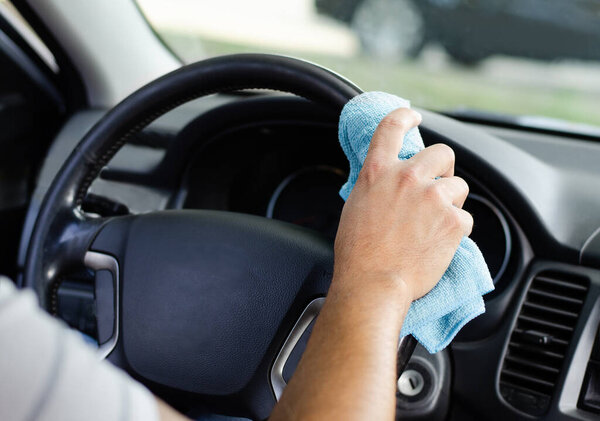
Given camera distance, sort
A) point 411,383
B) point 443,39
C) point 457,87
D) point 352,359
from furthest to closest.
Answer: point 443,39
point 457,87
point 411,383
point 352,359

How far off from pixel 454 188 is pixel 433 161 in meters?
0.04

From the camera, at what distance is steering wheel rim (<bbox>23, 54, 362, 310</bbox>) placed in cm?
101

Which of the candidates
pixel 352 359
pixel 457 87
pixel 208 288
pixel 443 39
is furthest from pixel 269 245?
pixel 443 39

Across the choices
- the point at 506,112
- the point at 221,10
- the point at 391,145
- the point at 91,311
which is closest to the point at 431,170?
the point at 391,145

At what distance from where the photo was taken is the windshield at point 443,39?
3.05 metres

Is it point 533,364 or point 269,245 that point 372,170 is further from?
point 533,364

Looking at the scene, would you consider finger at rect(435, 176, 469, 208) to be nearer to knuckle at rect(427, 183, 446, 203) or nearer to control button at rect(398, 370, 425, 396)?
knuckle at rect(427, 183, 446, 203)

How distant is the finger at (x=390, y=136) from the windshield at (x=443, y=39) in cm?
171

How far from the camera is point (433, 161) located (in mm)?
814

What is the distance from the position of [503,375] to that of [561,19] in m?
3.94

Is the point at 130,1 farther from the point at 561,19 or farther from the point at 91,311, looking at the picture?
the point at 561,19

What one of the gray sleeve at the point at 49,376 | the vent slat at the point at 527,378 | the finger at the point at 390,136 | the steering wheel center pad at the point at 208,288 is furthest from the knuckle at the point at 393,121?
the vent slat at the point at 527,378

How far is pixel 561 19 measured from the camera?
450 centimetres

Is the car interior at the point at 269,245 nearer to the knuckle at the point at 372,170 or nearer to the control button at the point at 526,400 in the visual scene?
the control button at the point at 526,400
